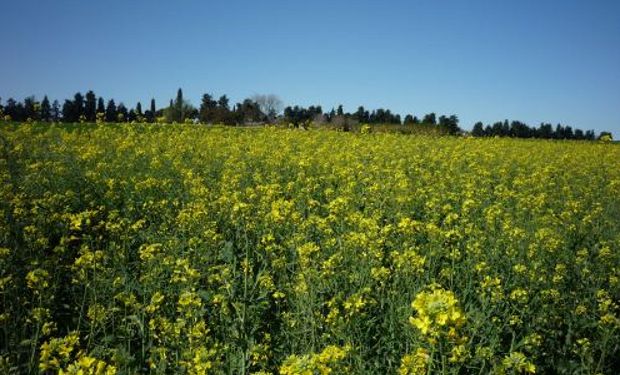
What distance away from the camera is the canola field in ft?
9.56

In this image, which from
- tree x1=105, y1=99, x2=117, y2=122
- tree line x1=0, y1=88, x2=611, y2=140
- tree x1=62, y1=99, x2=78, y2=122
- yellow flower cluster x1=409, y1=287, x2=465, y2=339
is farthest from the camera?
tree x1=62, y1=99, x2=78, y2=122

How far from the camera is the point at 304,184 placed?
894 centimetres

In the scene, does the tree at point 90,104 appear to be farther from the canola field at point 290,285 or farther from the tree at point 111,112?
the canola field at point 290,285

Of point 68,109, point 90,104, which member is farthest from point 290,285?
point 90,104

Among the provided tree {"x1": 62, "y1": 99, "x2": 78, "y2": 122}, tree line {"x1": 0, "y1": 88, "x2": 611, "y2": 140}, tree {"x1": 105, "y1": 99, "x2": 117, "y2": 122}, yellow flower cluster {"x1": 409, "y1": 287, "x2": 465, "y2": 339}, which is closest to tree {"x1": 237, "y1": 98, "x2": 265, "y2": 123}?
tree line {"x1": 0, "y1": 88, "x2": 611, "y2": 140}

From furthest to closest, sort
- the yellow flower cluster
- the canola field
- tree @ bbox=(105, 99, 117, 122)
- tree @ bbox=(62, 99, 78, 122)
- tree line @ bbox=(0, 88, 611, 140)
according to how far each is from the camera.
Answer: tree @ bbox=(62, 99, 78, 122) → tree @ bbox=(105, 99, 117, 122) → tree line @ bbox=(0, 88, 611, 140) → the canola field → the yellow flower cluster

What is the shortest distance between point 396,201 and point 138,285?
4.18 meters

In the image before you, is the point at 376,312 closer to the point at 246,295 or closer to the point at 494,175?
the point at 246,295

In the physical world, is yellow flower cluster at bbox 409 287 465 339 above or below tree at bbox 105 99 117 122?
below

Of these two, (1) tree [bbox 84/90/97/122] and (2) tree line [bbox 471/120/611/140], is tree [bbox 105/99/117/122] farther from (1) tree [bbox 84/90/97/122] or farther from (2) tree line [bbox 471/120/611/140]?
(2) tree line [bbox 471/120/611/140]

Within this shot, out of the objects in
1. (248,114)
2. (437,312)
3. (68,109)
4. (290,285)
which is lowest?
(290,285)

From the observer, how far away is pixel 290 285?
3979 millimetres

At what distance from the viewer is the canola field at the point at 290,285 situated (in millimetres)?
2914

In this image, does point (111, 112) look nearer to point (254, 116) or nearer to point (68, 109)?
point (68, 109)
